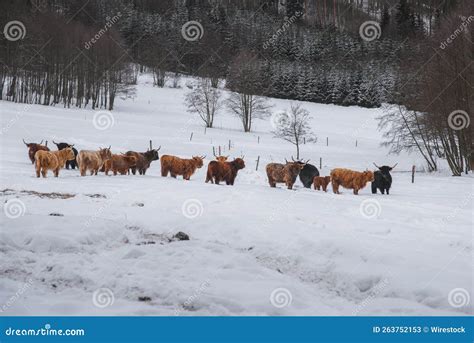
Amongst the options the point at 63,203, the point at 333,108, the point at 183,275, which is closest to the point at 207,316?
the point at 183,275

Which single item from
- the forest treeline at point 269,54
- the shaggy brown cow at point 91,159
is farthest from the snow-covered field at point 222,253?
the forest treeline at point 269,54

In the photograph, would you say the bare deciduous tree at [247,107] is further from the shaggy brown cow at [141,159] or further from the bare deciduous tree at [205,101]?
the shaggy brown cow at [141,159]

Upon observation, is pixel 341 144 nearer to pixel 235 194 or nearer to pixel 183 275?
pixel 235 194

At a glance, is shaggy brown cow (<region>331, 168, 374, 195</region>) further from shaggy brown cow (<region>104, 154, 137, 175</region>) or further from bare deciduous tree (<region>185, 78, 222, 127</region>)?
bare deciduous tree (<region>185, 78, 222, 127</region>)

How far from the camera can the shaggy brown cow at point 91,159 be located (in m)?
16.1

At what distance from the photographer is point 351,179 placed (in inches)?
623

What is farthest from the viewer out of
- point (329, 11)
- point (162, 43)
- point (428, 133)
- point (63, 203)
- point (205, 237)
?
point (329, 11)

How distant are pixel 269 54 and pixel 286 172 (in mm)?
72072

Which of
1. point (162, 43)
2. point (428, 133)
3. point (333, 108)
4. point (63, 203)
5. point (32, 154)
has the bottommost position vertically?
point (63, 203)

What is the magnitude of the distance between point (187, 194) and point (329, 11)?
131m

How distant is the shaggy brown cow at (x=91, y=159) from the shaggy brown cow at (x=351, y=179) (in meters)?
8.79

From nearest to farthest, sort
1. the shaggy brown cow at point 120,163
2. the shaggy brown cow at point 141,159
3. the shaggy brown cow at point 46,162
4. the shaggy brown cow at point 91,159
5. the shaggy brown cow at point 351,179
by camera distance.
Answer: the shaggy brown cow at point 46,162 < the shaggy brown cow at point 351,179 < the shaggy brown cow at point 91,159 < the shaggy brown cow at point 120,163 < the shaggy brown cow at point 141,159

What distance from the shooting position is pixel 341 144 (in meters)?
45.0

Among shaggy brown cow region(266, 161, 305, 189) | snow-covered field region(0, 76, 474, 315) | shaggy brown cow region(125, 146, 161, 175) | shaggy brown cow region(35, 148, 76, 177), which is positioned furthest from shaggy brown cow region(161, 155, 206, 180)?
snow-covered field region(0, 76, 474, 315)
